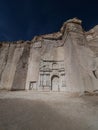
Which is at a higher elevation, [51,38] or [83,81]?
[51,38]

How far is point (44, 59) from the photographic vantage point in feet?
61.0

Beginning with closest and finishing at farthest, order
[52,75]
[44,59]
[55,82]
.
Result: [55,82], [52,75], [44,59]

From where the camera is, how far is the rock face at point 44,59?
41.6ft

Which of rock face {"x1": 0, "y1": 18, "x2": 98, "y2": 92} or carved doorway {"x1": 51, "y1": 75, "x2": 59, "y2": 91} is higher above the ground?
rock face {"x1": 0, "y1": 18, "x2": 98, "y2": 92}

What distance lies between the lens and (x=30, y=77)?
17.7m

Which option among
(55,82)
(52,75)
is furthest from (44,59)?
(55,82)

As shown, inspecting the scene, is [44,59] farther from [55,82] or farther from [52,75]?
[55,82]

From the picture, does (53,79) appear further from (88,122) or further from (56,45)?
(88,122)

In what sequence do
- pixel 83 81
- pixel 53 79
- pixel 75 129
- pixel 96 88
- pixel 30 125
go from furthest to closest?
pixel 53 79
pixel 83 81
pixel 96 88
pixel 30 125
pixel 75 129

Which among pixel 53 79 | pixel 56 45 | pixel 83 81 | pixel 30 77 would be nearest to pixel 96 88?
pixel 83 81

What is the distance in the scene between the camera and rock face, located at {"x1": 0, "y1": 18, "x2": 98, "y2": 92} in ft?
41.6

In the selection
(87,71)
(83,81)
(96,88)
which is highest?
(87,71)

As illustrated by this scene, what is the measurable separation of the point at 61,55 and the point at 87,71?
1034 cm

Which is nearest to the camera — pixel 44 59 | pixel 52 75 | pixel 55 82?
pixel 55 82
